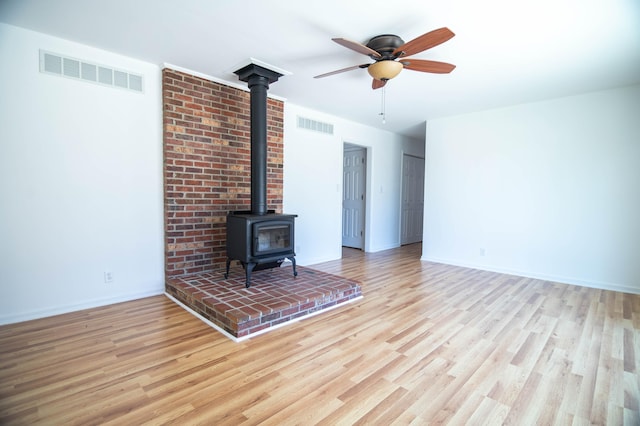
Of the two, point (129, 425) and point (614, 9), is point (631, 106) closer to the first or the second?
point (614, 9)

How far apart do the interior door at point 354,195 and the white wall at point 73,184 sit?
3843mm

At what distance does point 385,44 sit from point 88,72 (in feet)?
8.95

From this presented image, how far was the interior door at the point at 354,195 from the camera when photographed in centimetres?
619

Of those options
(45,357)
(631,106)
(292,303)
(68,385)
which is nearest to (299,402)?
(292,303)

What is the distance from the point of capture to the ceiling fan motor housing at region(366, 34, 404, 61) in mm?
2516

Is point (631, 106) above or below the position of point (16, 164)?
above

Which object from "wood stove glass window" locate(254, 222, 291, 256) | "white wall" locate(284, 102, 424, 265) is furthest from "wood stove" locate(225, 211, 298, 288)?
"white wall" locate(284, 102, 424, 265)

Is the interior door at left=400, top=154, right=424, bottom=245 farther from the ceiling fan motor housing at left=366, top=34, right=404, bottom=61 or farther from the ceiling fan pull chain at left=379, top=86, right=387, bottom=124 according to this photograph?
the ceiling fan motor housing at left=366, top=34, right=404, bottom=61

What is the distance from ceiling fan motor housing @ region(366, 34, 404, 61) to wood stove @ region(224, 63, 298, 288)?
1.21 m

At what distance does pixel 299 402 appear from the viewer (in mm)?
1686

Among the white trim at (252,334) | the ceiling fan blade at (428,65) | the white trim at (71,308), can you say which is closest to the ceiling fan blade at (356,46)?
the ceiling fan blade at (428,65)

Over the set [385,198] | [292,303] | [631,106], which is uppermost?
[631,106]

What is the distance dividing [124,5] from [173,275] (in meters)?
2.49

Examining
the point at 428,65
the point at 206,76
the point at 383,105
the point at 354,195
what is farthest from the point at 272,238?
the point at 354,195
